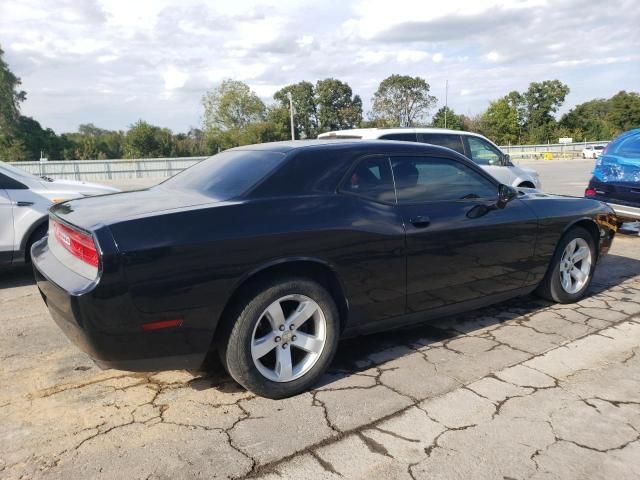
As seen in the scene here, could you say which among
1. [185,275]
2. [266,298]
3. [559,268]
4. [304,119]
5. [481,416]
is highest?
[304,119]

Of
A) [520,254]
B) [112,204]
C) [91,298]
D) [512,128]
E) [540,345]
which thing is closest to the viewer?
[91,298]

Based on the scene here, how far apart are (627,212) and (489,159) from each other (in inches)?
103

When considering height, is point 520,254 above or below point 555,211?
below

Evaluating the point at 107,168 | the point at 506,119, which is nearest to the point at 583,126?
the point at 506,119

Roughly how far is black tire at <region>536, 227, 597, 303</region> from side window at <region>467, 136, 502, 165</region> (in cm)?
427

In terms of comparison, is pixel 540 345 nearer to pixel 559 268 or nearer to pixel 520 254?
pixel 520 254

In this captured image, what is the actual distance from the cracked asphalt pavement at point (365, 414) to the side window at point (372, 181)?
3.82ft

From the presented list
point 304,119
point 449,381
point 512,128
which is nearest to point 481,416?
point 449,381

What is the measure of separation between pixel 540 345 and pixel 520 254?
76cm

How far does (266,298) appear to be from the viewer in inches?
115

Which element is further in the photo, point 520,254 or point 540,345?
point 520,254

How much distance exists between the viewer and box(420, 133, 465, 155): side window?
27.4 ft

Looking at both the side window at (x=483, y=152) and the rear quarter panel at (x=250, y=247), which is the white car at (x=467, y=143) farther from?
the rear quarter panel at (x=250, y=247)

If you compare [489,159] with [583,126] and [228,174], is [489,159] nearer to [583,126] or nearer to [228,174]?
[228,174]
